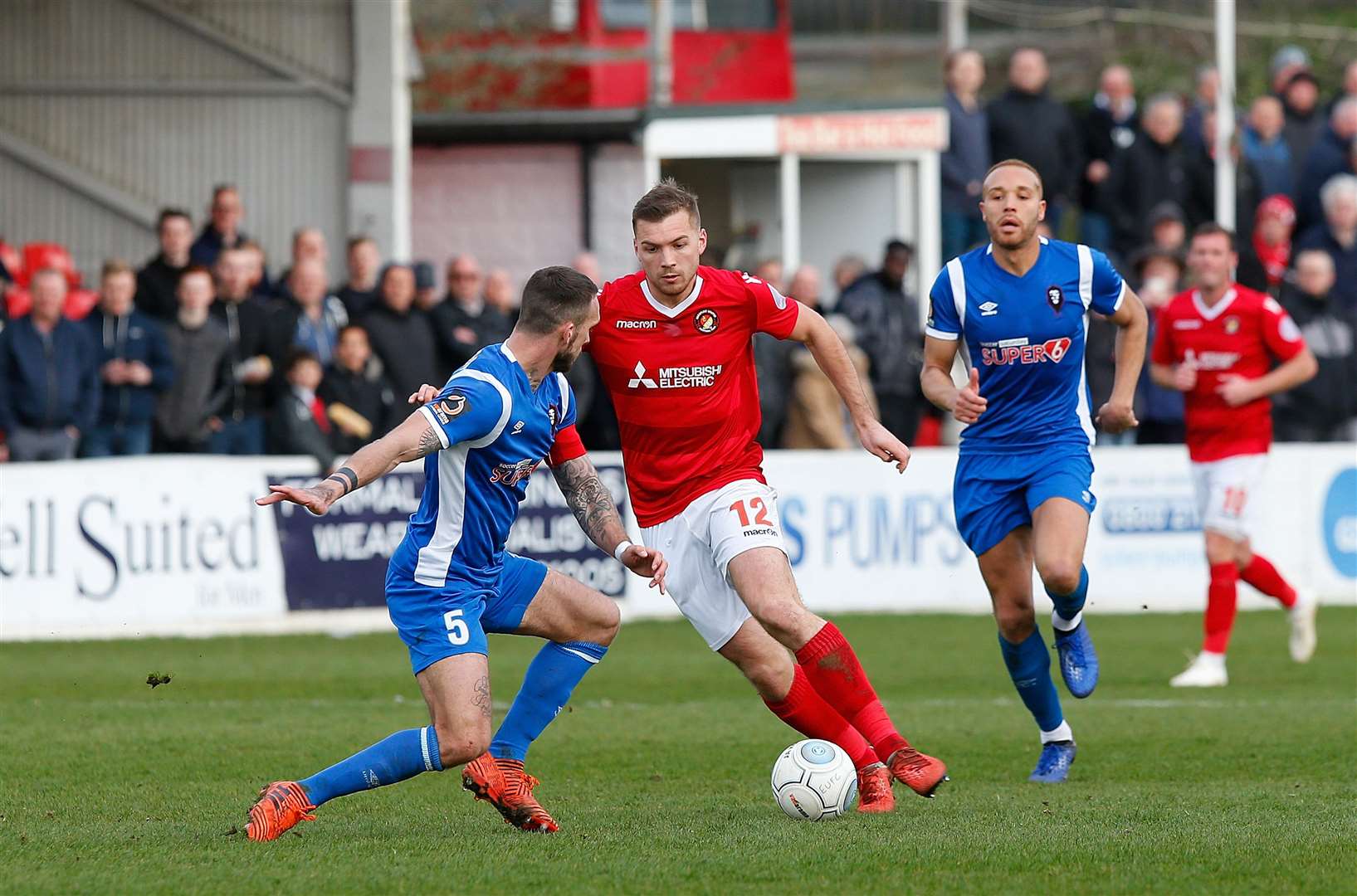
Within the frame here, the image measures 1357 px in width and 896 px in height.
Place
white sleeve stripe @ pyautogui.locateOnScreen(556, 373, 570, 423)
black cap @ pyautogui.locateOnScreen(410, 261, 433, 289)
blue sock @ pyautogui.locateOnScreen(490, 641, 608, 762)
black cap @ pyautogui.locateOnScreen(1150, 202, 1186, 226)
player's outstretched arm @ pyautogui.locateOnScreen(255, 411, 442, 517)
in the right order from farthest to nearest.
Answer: black cap @ pyautogui.locateOnScreen(1150, 202, 1186, 226) → black cap @ pyautogui.locateOnScreen(410, 261, 433, 289) → blue sock @ pyautogui.locateOnScreen(490, 641, 608, 762) → white sleeve stripe @ pyautogui.locateOnScreen(556, 373, 570, 423) → player's outstretched arm @ pyautogui.locateOnScreen(255, 411, 442, 517)

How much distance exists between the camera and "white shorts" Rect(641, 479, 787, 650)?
296 inches

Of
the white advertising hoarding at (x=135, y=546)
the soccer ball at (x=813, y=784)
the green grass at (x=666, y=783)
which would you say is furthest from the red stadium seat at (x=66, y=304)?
the soccer ball at (x=813, y=784)

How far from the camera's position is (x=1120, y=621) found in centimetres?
1647

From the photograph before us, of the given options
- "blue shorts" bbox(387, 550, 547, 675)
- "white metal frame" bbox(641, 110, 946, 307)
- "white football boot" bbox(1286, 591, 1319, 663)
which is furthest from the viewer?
"white metal frame" bbox(641, 110, 946, 307)

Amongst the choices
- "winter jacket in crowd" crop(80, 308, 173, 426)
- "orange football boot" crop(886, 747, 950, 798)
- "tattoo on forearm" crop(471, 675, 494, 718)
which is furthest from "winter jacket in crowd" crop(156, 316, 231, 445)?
"orange football boot" crop(886, 747, 950, 798)

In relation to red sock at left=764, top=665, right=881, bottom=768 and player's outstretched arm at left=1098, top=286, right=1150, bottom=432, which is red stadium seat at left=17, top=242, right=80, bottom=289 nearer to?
player's outstretched arm at left=1098, top=286, right=1150, bottom=432

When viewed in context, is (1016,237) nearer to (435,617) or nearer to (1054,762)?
(1054,762)

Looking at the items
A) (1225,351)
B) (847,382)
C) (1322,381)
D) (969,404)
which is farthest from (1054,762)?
(1322,381)

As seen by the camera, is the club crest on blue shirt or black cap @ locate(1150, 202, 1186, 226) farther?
black cap @ locate(1150, 202, 1186, 226)

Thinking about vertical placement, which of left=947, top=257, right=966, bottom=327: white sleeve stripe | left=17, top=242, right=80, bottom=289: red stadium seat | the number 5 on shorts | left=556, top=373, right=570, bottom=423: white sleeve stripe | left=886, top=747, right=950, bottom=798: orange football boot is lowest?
left=886, top=747, right=950, bottom=798: orange football boot

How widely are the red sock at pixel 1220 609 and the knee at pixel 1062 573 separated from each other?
4166 millimetres

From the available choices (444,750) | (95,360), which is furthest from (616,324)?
(95,360)

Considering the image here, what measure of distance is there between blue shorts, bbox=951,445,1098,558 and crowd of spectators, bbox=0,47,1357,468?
732 cm

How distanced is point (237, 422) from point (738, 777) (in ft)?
25.8
